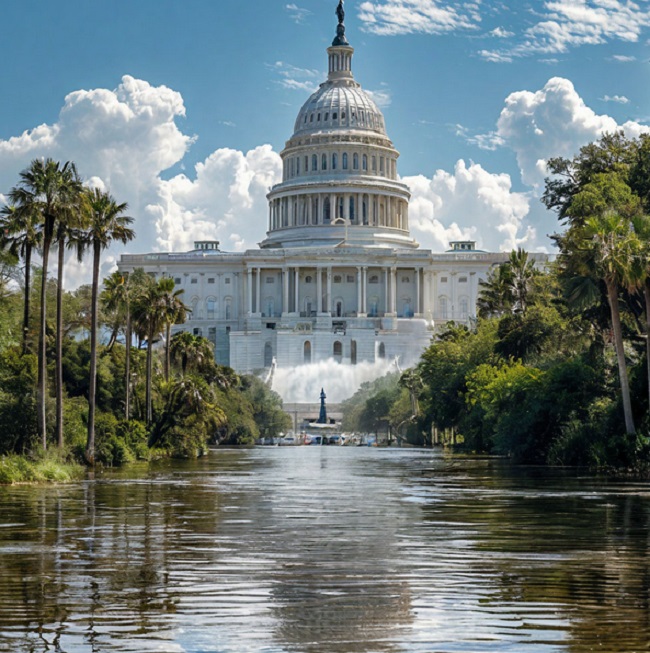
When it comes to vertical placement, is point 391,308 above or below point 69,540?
above

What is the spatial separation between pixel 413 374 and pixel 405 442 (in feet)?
30.8

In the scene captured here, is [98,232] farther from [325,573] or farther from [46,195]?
[325,573]

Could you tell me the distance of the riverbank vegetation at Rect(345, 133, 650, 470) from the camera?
144 ft

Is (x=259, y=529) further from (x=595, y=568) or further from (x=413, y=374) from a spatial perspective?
(x=413, y=374)

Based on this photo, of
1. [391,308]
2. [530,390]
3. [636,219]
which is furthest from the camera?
[391,308]

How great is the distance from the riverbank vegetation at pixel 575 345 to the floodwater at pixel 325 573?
12.0 m

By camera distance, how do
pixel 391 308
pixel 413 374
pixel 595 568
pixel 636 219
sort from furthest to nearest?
pixel 391 308, pixel 413 374, pixel 636 219, pixel 595 568

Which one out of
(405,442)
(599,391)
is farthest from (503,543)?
(405,442)

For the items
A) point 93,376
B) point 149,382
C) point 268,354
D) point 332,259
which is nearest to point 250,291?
point 332,259

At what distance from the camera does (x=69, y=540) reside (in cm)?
2109

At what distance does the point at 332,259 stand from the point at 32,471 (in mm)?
138301

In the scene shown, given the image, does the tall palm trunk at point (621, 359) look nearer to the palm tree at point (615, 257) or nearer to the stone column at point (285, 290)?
the palm tree at point (615, 257)

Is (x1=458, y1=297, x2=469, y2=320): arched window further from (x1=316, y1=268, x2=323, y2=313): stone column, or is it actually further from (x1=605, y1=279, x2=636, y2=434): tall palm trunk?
(x1=605, y1=279, x2=636, y2=434): tall palm trunk

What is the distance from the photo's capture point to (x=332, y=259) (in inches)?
6973
